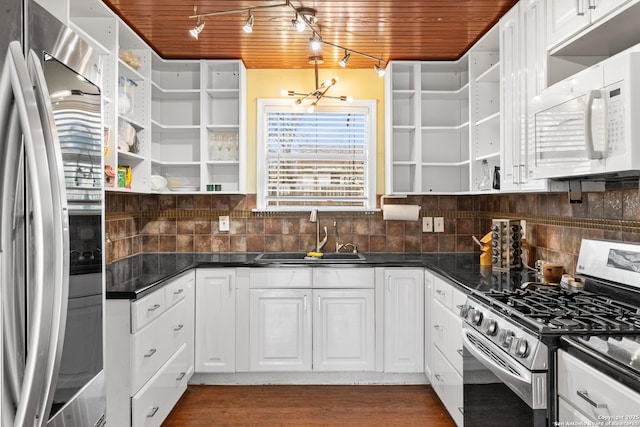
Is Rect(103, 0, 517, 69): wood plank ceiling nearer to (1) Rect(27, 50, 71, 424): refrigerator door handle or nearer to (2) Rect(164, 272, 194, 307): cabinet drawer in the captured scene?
(2) Rect(164, 272, 194, 307): cabinet drawer

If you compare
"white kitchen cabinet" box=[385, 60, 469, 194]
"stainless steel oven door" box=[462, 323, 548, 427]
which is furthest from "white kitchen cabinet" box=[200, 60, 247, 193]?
"stainless steel oven door" box=[462, 323, 548, 427]

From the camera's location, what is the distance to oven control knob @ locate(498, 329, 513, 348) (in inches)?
70.7

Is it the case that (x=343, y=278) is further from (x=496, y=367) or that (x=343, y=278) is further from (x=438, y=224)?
(x=496, y=367)

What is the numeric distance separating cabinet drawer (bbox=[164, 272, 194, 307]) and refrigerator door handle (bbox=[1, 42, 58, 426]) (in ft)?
6.13

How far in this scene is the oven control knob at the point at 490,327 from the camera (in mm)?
1962

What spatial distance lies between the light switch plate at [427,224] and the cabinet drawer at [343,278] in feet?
2.68

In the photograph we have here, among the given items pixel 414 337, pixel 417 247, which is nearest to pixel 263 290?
pixel 414 337

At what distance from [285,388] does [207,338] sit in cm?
67

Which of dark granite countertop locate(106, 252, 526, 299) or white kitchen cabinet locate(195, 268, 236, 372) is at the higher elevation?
dark granite countertop locate(106, 252, 526, 299)

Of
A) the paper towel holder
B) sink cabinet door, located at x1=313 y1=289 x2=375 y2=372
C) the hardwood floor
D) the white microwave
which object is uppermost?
the white microwave

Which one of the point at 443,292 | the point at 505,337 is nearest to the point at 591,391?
the point at 505,337

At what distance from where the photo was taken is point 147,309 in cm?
252

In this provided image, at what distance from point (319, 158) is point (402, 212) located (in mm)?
841

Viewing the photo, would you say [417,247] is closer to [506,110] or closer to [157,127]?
[506,110]
